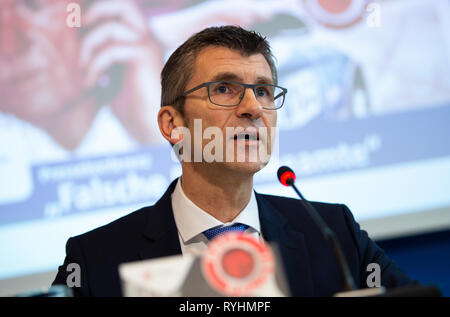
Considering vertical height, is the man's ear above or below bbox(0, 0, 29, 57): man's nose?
below

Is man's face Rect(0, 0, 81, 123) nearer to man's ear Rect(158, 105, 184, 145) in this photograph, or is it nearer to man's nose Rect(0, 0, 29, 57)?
man's nose Rect(0, 0, 29, 57)

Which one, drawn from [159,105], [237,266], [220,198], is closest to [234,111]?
[220,198]

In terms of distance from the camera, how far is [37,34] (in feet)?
9.00

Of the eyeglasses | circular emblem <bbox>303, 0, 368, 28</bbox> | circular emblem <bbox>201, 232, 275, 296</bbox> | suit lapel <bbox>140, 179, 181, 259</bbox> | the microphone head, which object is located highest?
circular emblem <bbox>303, 0, 368, 28</bbox>

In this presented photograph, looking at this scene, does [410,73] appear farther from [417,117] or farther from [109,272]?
[109,272]

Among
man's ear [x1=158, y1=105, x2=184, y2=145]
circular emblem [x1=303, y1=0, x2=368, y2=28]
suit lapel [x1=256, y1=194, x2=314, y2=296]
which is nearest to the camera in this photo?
suit lapel [x1=256, y1=194, x2=314, y2=296]

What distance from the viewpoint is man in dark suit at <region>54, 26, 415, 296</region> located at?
1.62 meters

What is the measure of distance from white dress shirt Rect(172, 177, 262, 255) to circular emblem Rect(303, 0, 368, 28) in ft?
5.28

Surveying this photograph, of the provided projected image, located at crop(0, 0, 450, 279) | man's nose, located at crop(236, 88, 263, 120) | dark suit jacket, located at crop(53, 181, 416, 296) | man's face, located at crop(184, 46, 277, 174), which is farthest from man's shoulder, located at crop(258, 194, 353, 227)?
projected image, located at crop(0, 0, 450, 279)

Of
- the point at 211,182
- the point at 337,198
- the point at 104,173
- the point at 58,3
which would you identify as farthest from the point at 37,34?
the point at 337,198

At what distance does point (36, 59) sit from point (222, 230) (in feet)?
5.43

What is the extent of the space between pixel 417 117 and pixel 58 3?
216 centimetres

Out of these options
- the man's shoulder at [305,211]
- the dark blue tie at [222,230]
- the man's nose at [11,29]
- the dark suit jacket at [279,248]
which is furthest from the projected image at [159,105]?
the dark blue tie at [222,230]

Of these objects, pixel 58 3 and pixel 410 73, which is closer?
pixel 58 3
